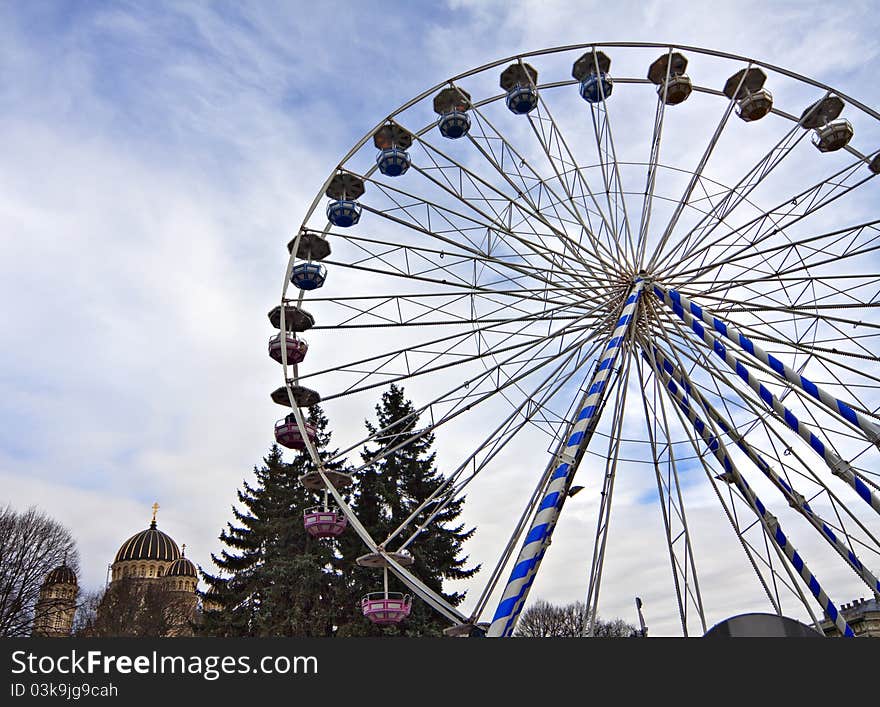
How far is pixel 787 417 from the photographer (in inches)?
456

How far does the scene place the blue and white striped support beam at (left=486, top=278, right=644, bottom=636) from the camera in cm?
966

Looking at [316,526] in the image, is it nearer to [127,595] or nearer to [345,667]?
[345,667]

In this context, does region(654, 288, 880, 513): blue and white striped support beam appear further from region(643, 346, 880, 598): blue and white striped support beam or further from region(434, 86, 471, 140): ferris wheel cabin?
region(434, 86, 471, 140): ferris wheel cabin

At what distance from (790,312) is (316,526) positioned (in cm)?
1021

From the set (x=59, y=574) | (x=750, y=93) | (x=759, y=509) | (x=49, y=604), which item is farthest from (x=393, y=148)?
(x=59, y=574)

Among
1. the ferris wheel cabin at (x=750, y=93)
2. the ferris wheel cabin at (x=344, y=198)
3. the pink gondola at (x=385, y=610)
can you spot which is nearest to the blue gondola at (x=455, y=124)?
the ferris wheel cabin at (x=344, y=198)

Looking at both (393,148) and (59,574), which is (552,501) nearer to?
(393,148)

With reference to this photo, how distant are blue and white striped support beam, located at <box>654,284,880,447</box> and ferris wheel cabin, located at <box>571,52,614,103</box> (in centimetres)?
610

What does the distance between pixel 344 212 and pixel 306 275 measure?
182cm

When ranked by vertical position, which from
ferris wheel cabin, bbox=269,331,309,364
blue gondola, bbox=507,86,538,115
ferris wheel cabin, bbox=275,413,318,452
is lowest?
ferris wheel cabin, bbox=275,413,318,452

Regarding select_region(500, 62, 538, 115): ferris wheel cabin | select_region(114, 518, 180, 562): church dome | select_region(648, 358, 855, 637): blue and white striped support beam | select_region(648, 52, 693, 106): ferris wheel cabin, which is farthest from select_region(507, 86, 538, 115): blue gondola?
select_region(114, 518, 180, 562): church dome

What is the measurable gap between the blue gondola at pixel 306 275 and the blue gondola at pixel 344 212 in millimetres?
1385

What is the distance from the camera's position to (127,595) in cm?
4319

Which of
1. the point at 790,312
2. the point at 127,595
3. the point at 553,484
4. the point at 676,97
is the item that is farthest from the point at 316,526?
the point at 127,595
